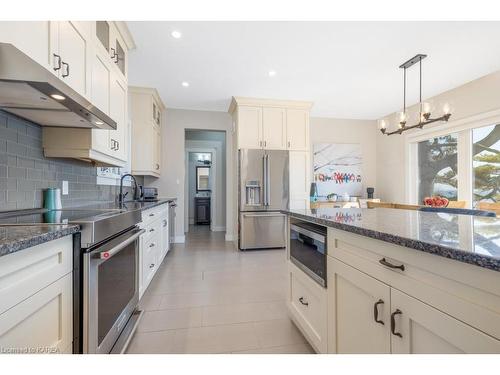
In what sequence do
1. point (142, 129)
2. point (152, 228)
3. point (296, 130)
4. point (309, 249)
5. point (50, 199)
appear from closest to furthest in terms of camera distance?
point (309, 249)
point (50, 199)
point (152, 228)
point (142, 129)
point (296, 130)

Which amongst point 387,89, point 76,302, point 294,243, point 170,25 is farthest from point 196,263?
point 387,89

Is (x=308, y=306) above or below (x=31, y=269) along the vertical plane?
below

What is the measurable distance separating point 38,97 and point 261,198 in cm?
323

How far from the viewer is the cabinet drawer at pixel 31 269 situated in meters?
0.71

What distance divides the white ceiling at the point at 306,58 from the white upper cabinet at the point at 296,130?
0.29 meters

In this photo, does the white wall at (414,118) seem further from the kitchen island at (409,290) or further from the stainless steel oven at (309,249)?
the kitchen island at (409,290)

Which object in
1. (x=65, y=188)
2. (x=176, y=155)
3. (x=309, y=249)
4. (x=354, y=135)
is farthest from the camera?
(x=354, y=135)

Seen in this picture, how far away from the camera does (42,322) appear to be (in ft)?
2.87

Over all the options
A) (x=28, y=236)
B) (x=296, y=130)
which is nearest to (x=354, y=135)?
(x=296, y=130)

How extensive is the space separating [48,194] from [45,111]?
61cm

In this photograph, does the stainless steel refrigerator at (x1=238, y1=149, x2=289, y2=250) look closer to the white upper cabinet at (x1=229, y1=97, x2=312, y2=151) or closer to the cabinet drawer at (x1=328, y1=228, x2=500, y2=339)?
the white upper cabinet at (x1=229, y1=97, x2=312, y2=151)

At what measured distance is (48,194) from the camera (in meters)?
1.73

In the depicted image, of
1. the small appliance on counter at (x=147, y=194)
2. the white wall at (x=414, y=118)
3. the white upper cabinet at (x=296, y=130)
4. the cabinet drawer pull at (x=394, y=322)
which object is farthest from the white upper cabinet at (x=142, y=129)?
the white wall at (x=414, y=118)

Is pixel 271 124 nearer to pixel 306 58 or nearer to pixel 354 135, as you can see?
pixel 306 58
